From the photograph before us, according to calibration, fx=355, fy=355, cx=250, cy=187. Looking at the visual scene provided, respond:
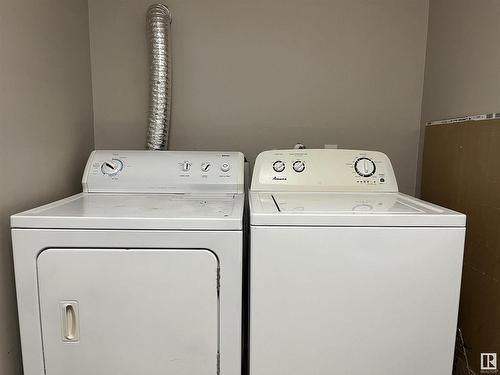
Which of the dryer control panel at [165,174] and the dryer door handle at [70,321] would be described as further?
the dryer control panel at [165,174]

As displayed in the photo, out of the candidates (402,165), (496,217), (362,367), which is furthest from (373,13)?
(362,367)

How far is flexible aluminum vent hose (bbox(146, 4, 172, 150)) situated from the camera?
5.24 ft

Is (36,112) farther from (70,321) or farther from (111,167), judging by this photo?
(70,321)

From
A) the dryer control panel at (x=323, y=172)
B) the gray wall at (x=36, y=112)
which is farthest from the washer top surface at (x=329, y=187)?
the gray wall at (x=36, y=112)

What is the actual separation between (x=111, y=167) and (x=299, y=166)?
762 mm

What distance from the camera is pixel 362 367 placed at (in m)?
1.00

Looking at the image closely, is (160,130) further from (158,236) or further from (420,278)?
(420,278)

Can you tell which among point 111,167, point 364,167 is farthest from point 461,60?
point 111,167

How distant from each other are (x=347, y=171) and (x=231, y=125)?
25.9 inches

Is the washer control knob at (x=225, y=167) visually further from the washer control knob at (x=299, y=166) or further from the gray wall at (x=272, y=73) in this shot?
the gray wall at (x=272, y=73)

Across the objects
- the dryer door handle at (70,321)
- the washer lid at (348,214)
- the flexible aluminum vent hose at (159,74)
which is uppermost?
the flexible aluminum vent hose at (159,74)

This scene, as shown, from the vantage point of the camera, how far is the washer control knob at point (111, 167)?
1434 millimetres

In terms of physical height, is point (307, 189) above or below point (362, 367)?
above

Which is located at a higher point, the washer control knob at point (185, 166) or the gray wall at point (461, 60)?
the gray wall at point (461, 60)
